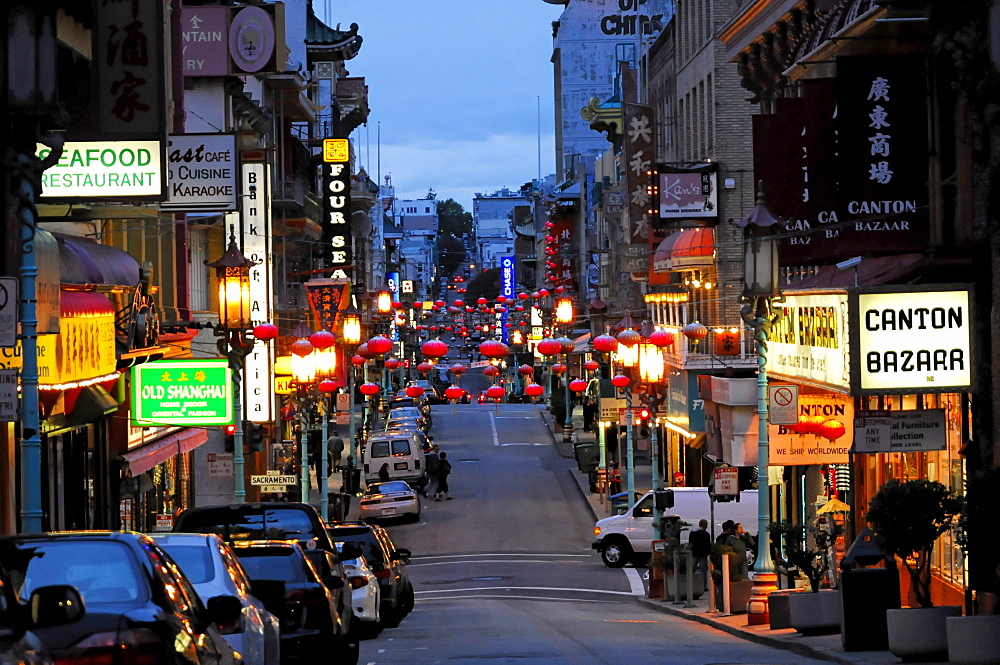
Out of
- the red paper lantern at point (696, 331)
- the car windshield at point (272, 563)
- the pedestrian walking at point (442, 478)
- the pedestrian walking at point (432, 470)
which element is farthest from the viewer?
the pedestrian walking at point (432, 470)

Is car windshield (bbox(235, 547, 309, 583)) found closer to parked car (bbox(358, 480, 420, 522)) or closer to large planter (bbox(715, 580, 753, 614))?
large planter (bbox(715, 580, 753, 614))

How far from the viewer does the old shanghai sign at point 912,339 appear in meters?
19.2

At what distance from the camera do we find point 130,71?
21.1 metres

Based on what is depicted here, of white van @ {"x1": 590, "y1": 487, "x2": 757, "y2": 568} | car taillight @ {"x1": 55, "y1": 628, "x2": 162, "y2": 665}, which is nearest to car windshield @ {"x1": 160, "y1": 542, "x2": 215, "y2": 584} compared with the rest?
car taillight @ {"x1": 55, "y1": 628, "x2": 162, "y2": 665}

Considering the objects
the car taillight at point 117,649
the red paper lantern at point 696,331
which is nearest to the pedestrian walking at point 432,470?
the red paper lantern at point 696,331

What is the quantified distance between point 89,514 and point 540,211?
116 m

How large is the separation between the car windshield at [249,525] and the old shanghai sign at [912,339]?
23.2ft

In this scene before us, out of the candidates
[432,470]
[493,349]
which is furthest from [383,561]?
[432,470]

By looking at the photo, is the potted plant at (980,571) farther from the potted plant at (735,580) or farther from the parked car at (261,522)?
the potted plant at (735,580)

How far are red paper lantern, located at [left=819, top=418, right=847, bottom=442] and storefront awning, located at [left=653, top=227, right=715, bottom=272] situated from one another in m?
19.3

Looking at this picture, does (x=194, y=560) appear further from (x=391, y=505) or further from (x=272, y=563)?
(x=391, y=505)

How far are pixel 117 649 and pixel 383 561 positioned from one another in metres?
16.9

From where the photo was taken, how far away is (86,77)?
2136cm

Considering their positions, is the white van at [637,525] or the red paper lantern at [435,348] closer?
the white van at [637,525]
